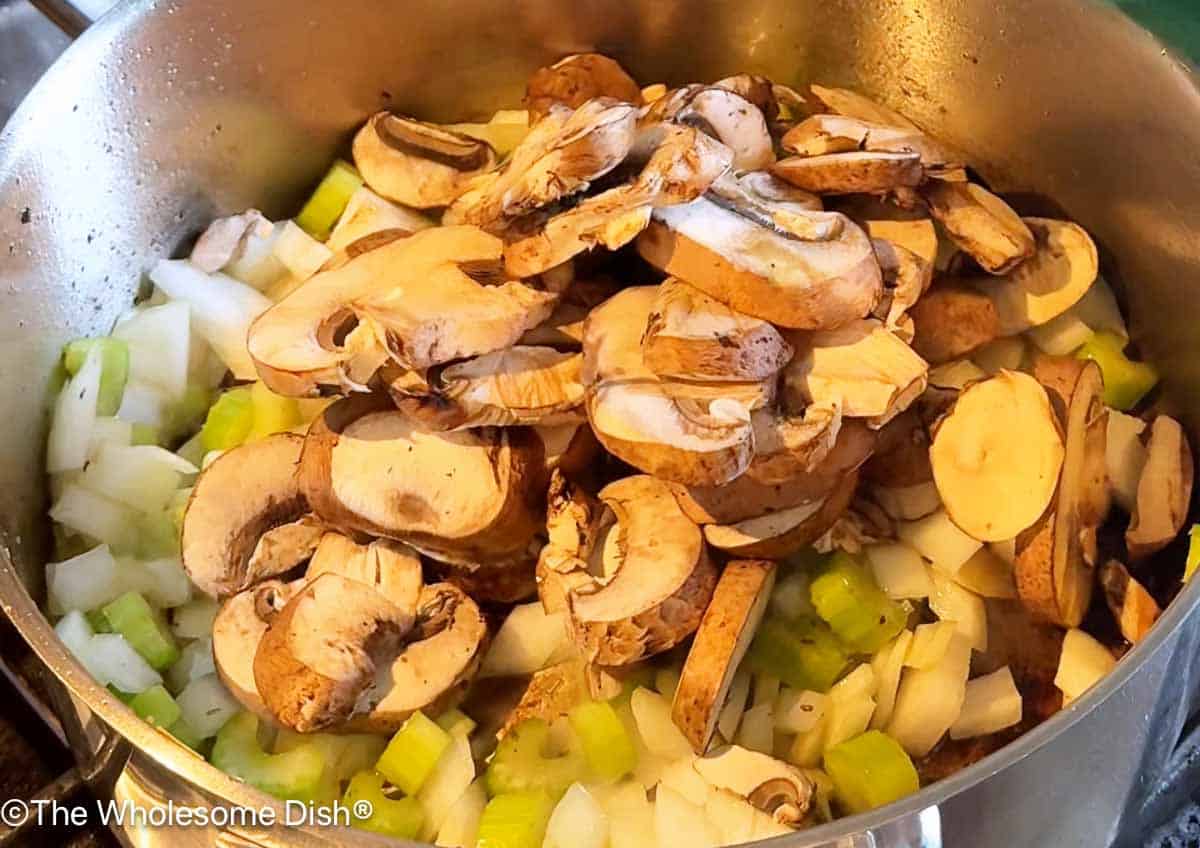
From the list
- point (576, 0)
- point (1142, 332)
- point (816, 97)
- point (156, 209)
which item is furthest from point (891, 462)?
point (156, 209)

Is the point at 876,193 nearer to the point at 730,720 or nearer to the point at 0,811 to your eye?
the point at 730,720

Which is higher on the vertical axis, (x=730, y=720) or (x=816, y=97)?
(x=816, y=97)

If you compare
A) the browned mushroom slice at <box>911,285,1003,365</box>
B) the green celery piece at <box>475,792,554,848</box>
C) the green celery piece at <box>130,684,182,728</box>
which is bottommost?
the green celery piece at <box>130,684,182,728</box>

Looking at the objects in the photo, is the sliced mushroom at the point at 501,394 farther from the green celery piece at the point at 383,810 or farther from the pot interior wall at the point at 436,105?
the pot interior wall at the point at 436,105

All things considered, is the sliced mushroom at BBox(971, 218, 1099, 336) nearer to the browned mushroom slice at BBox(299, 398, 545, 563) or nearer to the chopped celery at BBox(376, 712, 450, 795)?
the browned mushroom slice at BBox(299, 398, 545, 563)

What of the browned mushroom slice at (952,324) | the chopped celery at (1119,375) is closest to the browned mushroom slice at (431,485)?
the browned mushroom slice at (952,324)

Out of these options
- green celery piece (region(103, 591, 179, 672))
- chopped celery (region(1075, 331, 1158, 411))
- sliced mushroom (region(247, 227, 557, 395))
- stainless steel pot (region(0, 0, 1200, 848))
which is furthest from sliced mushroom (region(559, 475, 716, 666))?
chopped celery (region(1075, 331, 1158, 411))
